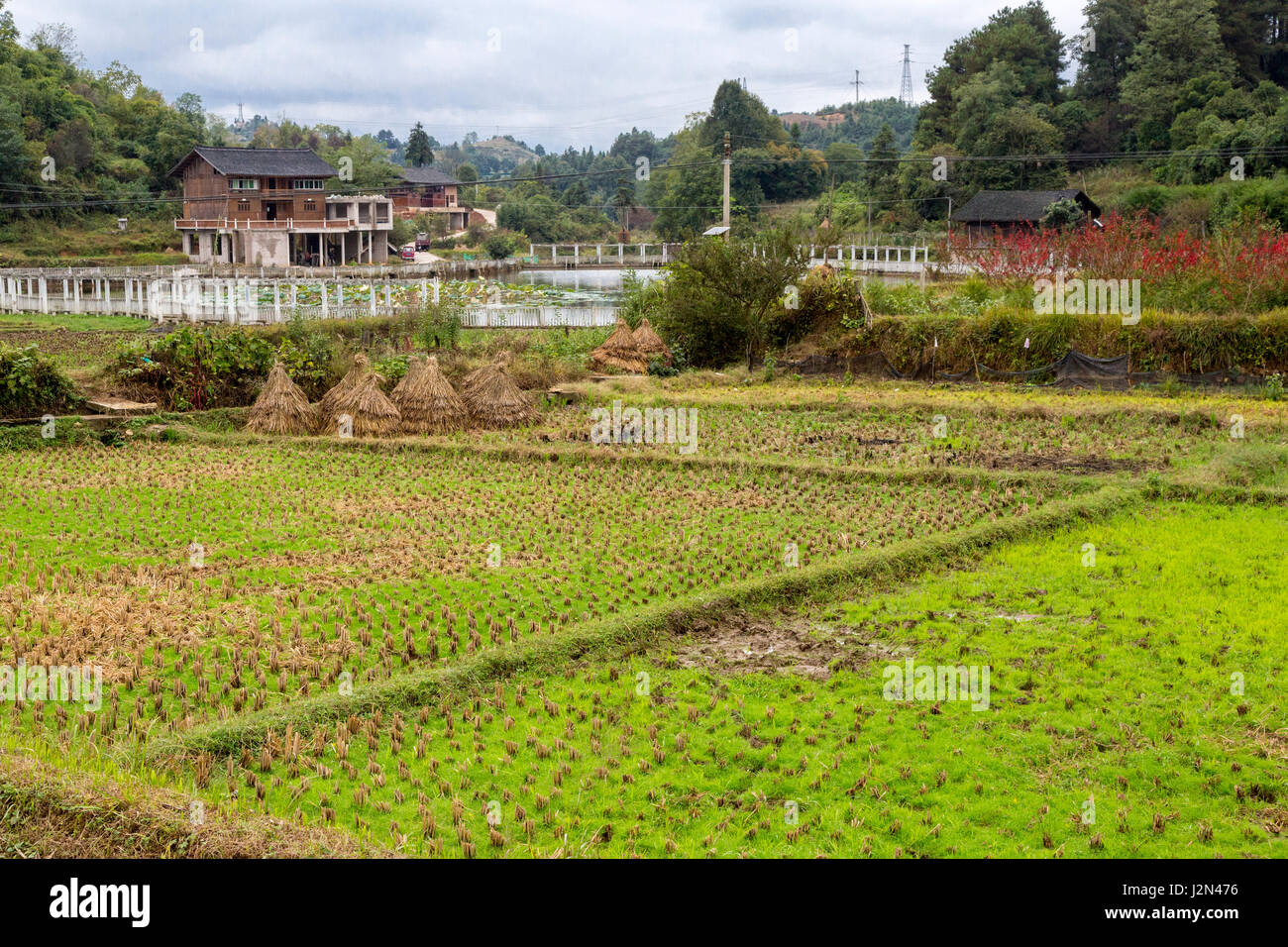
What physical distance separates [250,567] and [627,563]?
147 inches

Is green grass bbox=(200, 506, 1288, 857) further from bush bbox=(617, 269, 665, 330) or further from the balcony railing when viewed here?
the balcony railing

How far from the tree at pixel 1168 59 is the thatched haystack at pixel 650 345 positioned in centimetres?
4060

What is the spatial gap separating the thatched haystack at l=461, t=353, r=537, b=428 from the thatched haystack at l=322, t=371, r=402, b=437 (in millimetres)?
1392

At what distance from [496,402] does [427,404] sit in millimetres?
1190

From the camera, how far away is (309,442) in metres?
19.0

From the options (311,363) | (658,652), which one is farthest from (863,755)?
(311,363)

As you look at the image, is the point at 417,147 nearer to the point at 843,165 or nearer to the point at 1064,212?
the point at 843,165

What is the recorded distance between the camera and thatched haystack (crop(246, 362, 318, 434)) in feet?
65.0

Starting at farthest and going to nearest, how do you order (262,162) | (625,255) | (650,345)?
(625,255) → (262,162) → (650,345)

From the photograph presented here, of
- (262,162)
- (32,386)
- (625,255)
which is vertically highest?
(262,162)

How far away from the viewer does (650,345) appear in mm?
25750

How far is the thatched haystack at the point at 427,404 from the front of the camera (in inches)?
778
